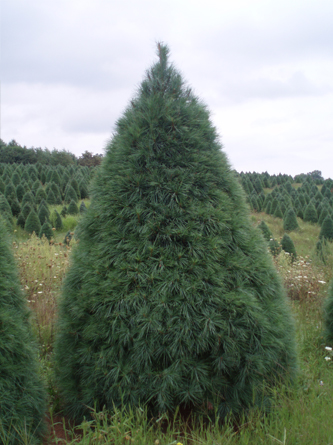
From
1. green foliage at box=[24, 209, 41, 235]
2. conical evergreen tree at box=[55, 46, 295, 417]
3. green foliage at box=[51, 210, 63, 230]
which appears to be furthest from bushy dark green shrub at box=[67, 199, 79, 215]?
conical evergreen tree at box=[55, 46, 295, 417]

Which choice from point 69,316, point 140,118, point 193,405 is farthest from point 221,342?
point 140,118

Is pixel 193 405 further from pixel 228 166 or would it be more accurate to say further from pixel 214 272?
pixel 228 166

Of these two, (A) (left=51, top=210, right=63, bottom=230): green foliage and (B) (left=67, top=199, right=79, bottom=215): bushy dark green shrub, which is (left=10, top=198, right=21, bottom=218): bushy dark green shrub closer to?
(B) (left=67, top=199, right=79, bottom=215): bushy dark green shrub

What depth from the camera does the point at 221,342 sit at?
2.68 m

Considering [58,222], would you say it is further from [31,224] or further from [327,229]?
[327,229]

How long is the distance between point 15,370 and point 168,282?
1306 millimetres

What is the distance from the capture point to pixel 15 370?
252cm

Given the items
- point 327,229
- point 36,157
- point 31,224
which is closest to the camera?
point 31,224

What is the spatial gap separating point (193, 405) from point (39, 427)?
1.23 m

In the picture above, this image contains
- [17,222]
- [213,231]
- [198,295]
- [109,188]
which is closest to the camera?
[198,295]

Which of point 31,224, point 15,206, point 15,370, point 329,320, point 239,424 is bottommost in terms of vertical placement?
point 239,424

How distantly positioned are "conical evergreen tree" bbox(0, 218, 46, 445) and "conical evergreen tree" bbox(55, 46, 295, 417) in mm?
374

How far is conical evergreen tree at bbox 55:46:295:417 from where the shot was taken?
2.61 m

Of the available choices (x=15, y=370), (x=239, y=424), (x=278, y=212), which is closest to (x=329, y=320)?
(x=239, y=424)
